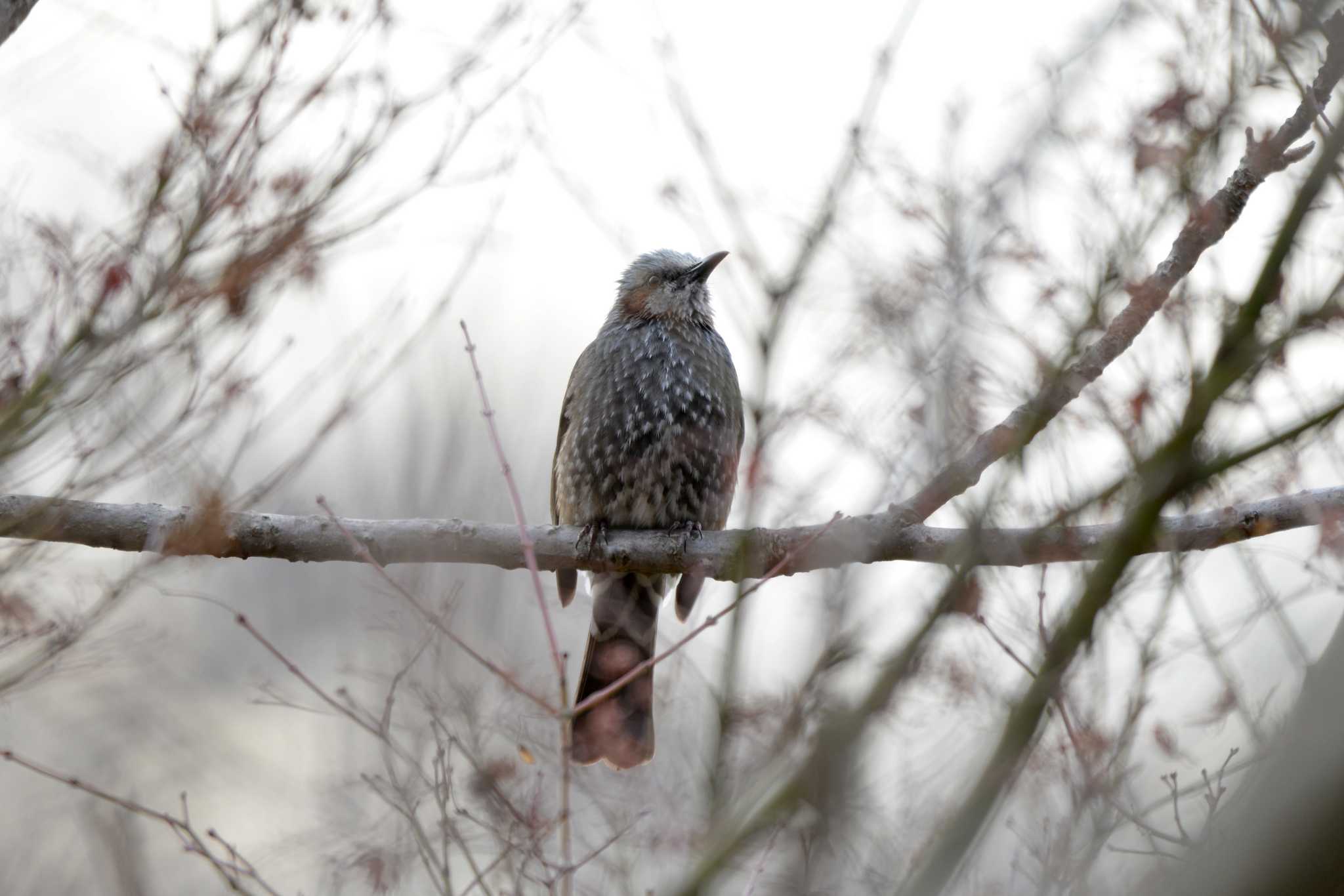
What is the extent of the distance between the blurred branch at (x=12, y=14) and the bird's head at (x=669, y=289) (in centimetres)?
312

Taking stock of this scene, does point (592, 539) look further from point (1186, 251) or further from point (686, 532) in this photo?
point (1186, 251)

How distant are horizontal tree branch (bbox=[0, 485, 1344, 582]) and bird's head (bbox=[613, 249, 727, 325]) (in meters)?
1.55

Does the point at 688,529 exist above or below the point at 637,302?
below

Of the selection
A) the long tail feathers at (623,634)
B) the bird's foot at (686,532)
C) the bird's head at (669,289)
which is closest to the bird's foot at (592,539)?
the bird's foot at (686,532)

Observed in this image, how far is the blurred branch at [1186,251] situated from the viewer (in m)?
2.11

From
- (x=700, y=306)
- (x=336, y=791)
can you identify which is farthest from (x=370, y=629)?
(x=700, y=306)

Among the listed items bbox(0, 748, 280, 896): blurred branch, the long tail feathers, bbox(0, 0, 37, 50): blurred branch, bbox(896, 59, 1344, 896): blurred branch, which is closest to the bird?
the long tail feathers

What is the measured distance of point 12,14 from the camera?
2.87m

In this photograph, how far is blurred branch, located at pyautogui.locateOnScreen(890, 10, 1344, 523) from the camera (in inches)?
83.1

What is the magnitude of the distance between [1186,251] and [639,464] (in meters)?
2.80

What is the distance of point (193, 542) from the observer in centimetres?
332

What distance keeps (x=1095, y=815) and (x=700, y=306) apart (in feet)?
9.60

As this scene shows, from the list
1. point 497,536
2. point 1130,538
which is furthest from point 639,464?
point 1130,538

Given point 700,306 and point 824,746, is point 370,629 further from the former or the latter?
point 824,746
